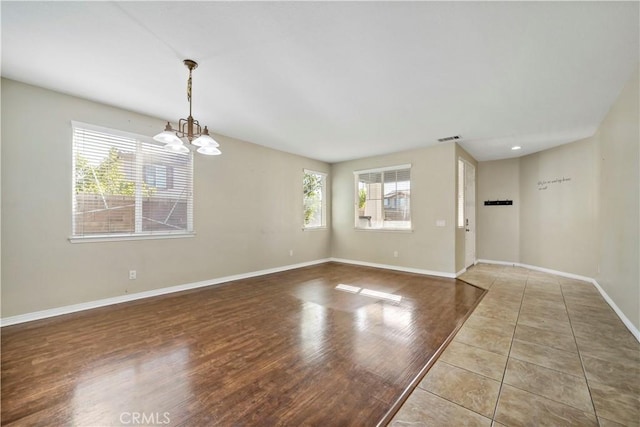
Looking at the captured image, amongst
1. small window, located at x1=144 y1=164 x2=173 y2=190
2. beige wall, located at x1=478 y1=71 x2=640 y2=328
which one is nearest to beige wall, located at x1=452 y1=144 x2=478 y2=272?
beige wall, located at x1=478 y1=71 x2=640 y2=328

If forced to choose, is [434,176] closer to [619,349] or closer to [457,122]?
[457,122]

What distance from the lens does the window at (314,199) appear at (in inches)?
256

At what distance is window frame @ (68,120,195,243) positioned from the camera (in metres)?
3.22

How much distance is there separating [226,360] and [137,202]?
2.83 meters

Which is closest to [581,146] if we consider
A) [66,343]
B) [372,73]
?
[372,73]

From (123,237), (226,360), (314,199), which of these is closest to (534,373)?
(226,360)

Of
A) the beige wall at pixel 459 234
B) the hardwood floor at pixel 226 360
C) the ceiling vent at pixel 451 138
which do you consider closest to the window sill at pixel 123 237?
the hardwood floor at pixel 226 360

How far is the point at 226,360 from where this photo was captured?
85.4 inches

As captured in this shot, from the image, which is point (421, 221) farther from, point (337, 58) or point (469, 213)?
point (337, 58)

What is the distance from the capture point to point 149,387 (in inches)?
71.4

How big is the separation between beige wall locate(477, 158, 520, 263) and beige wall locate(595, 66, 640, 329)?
2304 millimetres

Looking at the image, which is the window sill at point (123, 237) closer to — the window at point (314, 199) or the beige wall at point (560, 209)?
the window at point (314, 199)

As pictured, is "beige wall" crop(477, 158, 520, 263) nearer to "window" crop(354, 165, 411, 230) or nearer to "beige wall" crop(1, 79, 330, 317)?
"window" crop(354, 165, 411, 230)

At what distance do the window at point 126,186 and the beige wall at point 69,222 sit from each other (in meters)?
0.12
